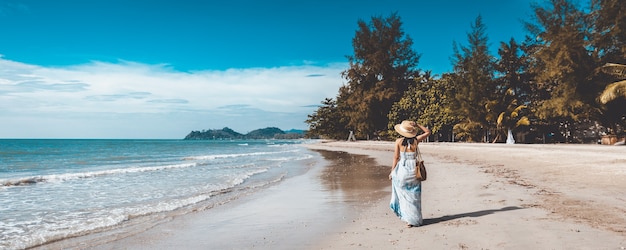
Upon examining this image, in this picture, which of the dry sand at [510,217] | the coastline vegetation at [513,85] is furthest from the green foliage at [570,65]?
the dry sand at [510,217]

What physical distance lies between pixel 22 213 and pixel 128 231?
3.85 m

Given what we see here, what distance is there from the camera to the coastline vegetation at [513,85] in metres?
24.2

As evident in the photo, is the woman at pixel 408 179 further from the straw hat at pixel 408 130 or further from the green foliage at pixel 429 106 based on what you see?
the green foliage at pixel 429 106

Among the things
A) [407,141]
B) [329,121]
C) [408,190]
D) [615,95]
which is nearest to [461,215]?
[408,190]

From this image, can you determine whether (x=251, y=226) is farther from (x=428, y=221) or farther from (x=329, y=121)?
(x=329, y=121)

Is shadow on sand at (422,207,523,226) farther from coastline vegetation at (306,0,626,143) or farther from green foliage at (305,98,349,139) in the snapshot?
green foliage at (305,98,349,139)

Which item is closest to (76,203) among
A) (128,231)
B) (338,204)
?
(128,231)

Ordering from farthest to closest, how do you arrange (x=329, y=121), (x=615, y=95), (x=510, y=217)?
(x=329, y=121), (x=615, y=95), (x=510, y=217)

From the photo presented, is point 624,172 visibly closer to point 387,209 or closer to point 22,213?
point 387,209

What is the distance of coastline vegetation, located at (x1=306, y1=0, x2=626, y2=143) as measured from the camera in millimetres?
24172

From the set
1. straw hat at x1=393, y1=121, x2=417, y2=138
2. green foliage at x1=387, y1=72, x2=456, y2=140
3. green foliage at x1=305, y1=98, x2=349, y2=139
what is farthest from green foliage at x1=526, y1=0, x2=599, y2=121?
green foliage at x1=305, y1=98, x2=349, y2=139

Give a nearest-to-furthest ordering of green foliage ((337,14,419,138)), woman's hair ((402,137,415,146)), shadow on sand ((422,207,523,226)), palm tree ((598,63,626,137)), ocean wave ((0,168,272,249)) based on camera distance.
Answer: woman's hair ((402,137,415,146)), shadow on sand ((422,207,523,226)), ocean wave ((0,168,272,249)), palm tree ((598,63,626,137)), green foliage ((337,14,419,138))

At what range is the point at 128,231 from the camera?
6715mm

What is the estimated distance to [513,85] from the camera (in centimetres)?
3497
